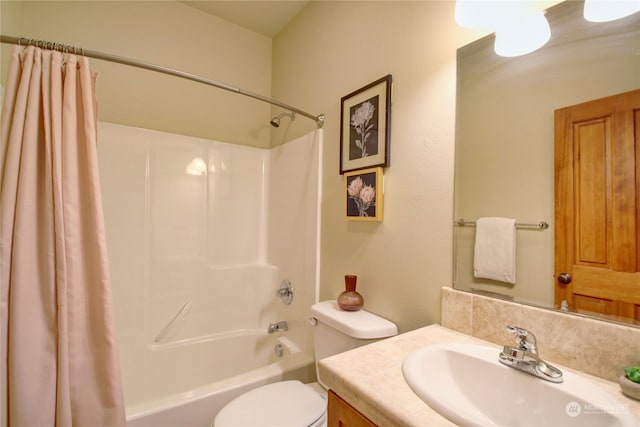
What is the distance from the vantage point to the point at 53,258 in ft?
2.95

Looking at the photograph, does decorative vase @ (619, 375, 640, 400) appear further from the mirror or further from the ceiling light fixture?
the ceiling light fixture

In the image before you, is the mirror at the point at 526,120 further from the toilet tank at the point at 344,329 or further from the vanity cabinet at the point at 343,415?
the vanity cabinet at the point at 343,415

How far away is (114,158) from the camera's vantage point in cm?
159

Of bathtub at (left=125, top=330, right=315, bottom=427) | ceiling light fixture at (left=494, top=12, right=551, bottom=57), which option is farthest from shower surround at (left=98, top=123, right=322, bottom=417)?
ceiling light fixture at (left=494, top=12, right=551, bottom=57)

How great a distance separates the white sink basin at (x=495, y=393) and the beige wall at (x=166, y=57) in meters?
1.95

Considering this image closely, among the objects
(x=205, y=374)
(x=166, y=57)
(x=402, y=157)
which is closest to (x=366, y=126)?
(x=402, y=157)

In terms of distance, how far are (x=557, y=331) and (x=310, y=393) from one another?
93cm

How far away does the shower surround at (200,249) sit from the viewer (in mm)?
1598

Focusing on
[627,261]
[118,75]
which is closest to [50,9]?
[118,75]

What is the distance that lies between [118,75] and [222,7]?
84cm

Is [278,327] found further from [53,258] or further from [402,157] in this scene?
[402,157]

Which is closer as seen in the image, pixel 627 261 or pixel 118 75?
pixel 627 261

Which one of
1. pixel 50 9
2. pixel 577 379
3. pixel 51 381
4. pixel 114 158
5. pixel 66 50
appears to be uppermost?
pixel 50 9

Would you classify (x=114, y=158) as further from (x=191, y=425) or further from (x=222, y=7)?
(x=191, y=425)
